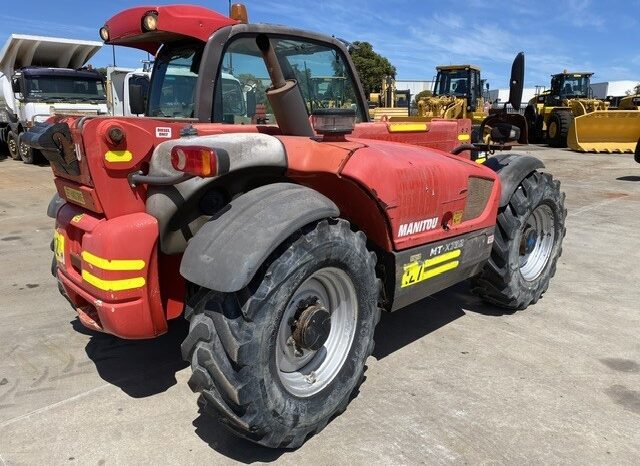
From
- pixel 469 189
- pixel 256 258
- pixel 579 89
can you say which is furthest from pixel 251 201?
pixel 579 89

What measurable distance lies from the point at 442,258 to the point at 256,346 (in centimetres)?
145

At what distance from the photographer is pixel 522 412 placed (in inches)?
113

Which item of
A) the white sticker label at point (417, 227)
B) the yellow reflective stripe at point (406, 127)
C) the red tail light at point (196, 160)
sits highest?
the yellow reflective stripe at point (406, 127)

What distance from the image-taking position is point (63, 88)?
1490 centimetres

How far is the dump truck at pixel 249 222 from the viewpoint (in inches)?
90.7

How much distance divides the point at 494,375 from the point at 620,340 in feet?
3.85

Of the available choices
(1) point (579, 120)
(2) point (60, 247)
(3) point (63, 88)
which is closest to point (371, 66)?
(1) point (579, 120)

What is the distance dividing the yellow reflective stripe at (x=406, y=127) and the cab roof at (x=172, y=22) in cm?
126

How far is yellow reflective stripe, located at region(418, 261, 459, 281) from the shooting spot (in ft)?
10.3

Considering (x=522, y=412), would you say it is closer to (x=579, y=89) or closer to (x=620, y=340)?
(x=620, y=340)

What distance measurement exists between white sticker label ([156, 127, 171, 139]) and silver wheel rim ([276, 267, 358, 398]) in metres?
0.97

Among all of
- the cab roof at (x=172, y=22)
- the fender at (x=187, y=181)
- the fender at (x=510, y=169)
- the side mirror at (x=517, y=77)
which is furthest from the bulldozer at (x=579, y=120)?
the fender at (x=187, y=181)

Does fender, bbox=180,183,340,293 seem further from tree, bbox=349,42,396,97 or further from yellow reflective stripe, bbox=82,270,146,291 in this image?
tree, bbox=349,42,396,97

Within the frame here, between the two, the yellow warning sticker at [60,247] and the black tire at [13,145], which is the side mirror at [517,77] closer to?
the yellow warning sticker at [60,247]
